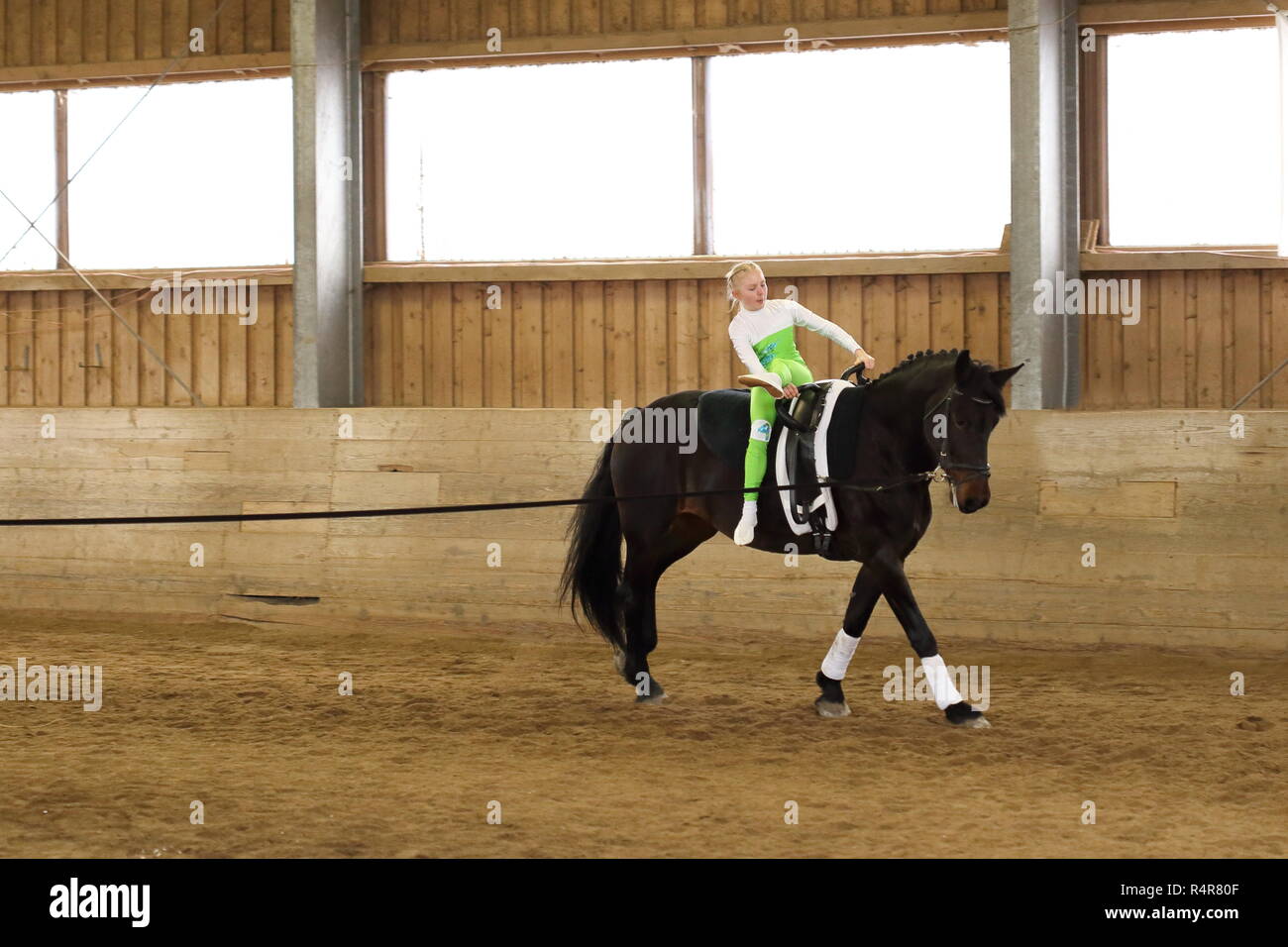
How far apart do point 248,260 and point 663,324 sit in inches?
119

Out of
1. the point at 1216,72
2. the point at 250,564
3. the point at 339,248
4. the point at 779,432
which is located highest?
the point at 1216,72

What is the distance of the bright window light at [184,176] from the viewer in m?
9.70

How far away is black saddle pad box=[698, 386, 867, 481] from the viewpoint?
5.45 m

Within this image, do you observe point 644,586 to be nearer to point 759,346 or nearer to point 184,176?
point 759,346

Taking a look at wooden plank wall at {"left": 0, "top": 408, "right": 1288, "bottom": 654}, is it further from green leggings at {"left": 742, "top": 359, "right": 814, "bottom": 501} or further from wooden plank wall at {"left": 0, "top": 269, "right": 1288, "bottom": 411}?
green leggings at {"left": 742, "top": 359, "right": 814, "bottom": 501}

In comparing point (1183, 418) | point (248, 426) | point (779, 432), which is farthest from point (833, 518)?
point (248, 426)

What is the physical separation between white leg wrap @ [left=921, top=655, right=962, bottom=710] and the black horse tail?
1395 mm

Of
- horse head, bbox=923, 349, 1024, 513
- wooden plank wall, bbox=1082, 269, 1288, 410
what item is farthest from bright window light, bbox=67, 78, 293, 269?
horse head, bbox=923, 349, 1024, 513

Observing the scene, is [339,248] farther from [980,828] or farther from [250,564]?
[980,828]

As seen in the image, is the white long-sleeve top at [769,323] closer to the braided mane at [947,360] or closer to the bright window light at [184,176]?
the braided mane at [947,360]

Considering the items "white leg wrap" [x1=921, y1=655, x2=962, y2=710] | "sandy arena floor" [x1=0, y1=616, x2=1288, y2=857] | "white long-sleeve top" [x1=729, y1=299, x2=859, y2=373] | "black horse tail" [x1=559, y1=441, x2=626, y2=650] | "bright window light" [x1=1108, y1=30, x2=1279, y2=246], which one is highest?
"bright window light" [x1=1108, y1=30, x2=1279, y2=246]

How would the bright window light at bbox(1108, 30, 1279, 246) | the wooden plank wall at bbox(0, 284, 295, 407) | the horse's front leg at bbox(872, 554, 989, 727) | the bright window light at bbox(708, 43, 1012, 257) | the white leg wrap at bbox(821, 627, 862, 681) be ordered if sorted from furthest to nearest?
1. the wooden plank wall at bbox(0, 284, 295, 407)
2. the bright window light at bbox(708, 43, 1012, 257)
3. the bright window light at bbox(1108, 30, 1279, 246)
4. the white leg wrap at bbox(821, 627, 862, 681)
5. the horse's front leg at bbox(872, 554, 989, 727)

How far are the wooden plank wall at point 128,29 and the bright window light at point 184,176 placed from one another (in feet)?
0.82

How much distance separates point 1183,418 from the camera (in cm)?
698
